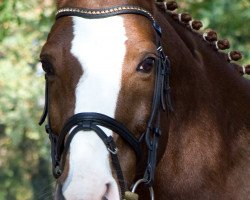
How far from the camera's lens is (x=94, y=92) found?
3430 mm

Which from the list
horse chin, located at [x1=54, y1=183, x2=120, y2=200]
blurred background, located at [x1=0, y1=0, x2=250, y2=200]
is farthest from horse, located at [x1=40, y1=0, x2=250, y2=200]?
blurred background, located at [x1=0, y1=0, x2=250, y2=200]

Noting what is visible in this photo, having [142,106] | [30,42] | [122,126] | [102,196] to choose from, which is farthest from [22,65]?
[102,196]

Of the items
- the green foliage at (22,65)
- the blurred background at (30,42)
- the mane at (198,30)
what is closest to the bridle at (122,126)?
the mane at (198,30)

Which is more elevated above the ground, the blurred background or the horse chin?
the horse chin

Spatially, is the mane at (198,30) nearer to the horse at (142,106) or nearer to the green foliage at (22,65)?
the horse at (142,106)

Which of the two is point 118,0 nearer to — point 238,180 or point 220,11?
point 238,180

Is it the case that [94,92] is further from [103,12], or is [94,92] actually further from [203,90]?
[203,90]

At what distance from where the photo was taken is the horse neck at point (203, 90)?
13.3 feet

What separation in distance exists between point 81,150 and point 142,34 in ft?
2.23

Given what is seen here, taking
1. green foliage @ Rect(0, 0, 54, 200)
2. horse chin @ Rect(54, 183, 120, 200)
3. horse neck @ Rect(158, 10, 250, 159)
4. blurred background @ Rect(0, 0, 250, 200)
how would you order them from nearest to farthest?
horse chin @ Rect(54, 183, 120, 200) → horse neck @ Rect(158, 10, 250, 159) → blurred background @ Rect(0, 0, 250, 200) → green foliage @ Rect(0, 0, 54, 200)

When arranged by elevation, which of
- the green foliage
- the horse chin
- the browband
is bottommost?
the green foliage

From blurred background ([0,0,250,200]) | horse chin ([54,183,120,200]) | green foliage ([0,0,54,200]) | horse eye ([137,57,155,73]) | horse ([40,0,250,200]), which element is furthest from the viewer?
green foliage ([0,0,54,200])

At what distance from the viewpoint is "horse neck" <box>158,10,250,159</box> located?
13.3ft

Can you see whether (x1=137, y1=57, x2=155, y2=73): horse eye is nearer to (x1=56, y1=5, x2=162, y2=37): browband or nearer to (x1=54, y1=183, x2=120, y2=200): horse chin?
(x1=56, y1=5, x2=162, y2=37): browband
